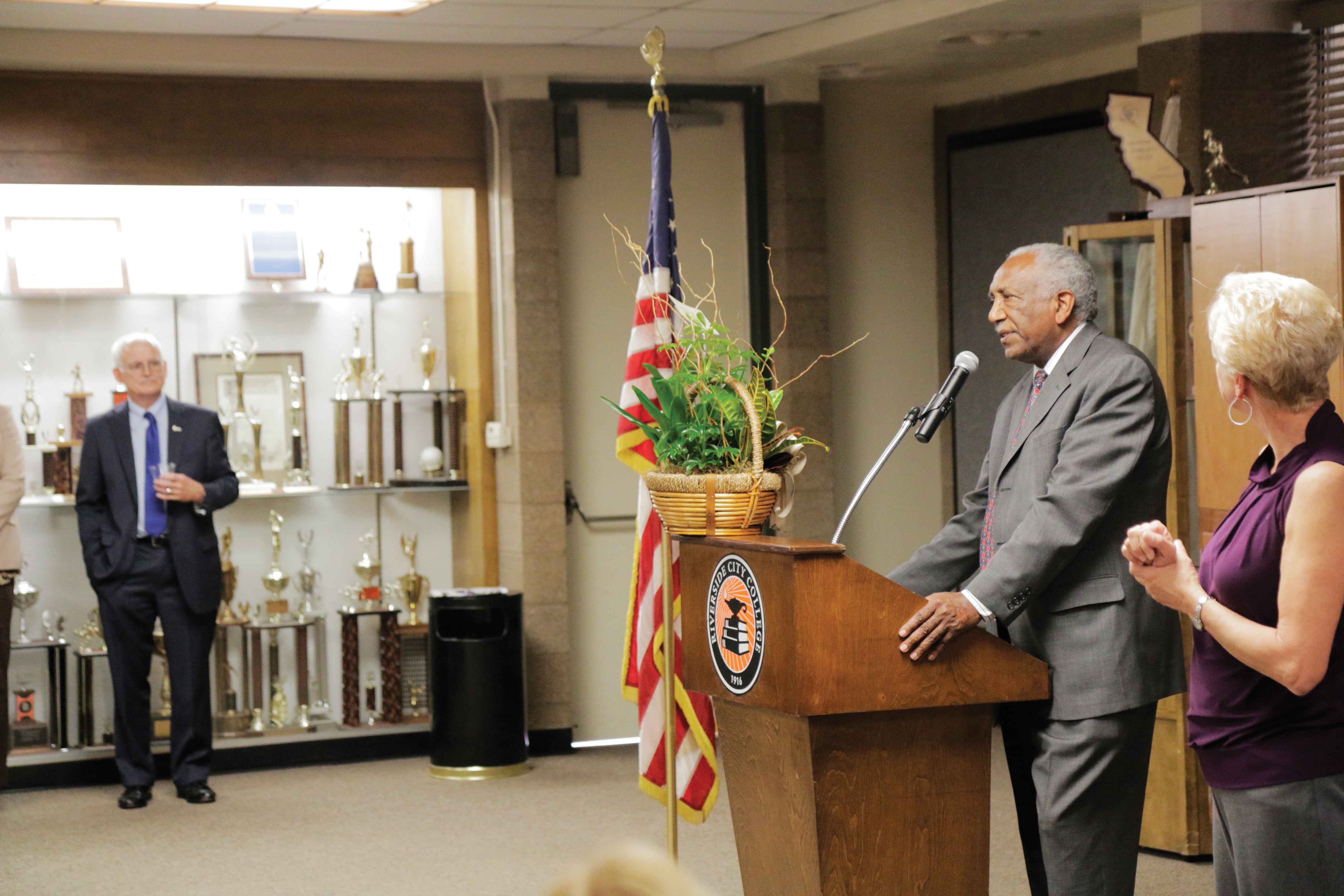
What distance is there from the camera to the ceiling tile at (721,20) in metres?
5.88

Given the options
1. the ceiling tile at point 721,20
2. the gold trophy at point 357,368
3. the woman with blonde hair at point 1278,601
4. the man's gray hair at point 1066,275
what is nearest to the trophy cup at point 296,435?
the gold trophy at point 357,368

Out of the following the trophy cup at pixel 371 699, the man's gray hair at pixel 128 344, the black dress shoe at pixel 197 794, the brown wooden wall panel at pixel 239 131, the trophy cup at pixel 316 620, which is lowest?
the black dress shoe at pixel 197 794

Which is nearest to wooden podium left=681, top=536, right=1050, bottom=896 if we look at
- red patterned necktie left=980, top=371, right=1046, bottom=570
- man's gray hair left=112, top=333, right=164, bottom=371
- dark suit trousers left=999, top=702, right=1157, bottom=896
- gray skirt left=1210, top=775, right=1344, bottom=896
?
dark suit trousers left=999, top=702, right=1157, bottom=896

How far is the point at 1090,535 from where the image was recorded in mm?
2920

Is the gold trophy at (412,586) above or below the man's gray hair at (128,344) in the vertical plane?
below

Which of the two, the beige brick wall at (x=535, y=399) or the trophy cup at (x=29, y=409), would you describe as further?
the beige brick wall at (x=535, y=399)

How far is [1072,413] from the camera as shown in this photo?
302 centimetres

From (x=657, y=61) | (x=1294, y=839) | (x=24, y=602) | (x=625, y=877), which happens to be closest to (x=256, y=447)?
(x=24, y=602)

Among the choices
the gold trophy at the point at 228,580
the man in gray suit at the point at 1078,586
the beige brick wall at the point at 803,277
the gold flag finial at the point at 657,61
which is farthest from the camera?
the beige brick wall at the point at 803,277

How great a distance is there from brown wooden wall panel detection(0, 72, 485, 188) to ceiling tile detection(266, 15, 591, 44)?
0.27m

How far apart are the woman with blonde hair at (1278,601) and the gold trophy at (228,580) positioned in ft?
16.0

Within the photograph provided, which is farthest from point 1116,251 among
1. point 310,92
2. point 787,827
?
point 310,92

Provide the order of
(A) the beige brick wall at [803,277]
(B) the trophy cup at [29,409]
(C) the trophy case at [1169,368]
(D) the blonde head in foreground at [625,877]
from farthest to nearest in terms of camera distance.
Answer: (A) the beige brick wall at [803,277] < (B) the trophy cup at [29,409] < (C) the trophy case at [1169,368] < (D) the blonde head in foreground at [625,877]

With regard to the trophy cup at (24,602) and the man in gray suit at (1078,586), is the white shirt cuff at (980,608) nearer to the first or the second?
the man in gray suit at (1078,586)
